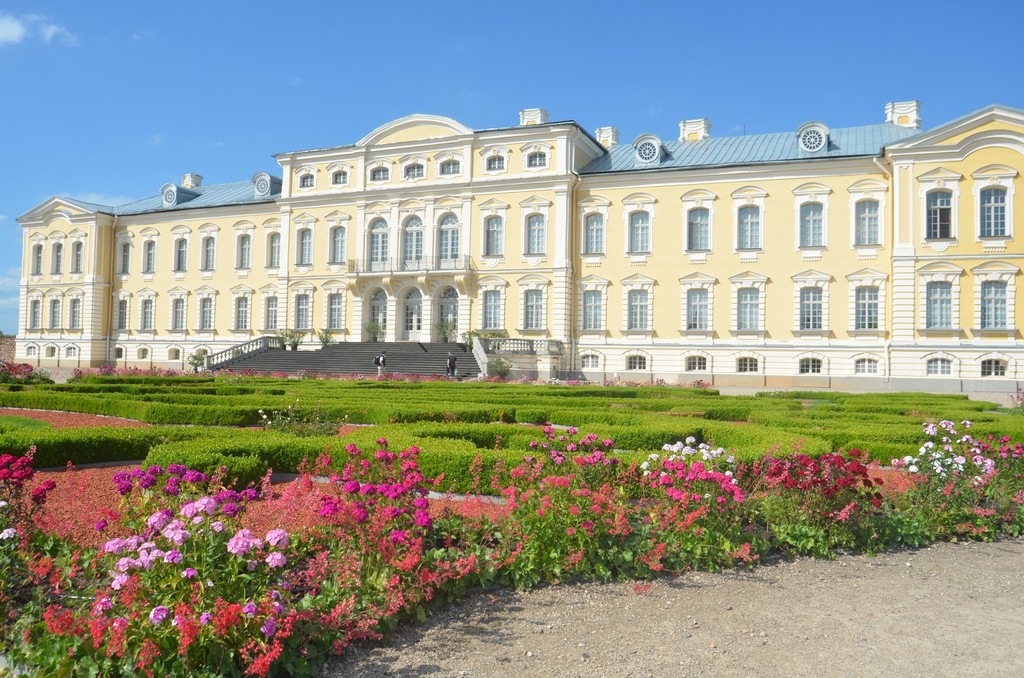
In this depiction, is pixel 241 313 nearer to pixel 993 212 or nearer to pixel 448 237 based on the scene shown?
pixel 448 237

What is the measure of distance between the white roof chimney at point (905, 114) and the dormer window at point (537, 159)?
14.1 metres

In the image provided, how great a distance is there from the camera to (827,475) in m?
6.27

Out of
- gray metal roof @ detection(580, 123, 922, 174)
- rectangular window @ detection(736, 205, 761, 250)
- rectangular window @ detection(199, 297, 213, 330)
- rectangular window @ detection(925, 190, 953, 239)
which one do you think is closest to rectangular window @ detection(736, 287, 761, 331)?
rectangular window @ detection(736, 205, 761, 250)

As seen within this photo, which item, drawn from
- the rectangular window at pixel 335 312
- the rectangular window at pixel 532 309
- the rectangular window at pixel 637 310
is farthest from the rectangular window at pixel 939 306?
the rectangular window at pixel 335 312

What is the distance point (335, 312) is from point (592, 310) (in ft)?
41.1

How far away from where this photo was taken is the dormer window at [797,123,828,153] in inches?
1184

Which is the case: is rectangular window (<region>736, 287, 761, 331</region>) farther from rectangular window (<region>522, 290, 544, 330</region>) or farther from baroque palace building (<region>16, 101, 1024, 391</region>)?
rectangular window (<region>522, 290, 544, 330</region>)

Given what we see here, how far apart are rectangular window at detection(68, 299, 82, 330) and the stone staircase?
15.1 meters

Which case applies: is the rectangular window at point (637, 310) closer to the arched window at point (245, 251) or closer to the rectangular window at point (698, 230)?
the rectangular window at point (698, 230)

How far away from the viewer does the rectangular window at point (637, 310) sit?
1250 inches

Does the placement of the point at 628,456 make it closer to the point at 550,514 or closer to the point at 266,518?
the point at 550,514

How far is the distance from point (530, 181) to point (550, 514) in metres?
28.5

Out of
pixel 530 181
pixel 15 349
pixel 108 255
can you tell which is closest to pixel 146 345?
pixel 108 255

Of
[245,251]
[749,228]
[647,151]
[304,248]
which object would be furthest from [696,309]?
[245,251]
